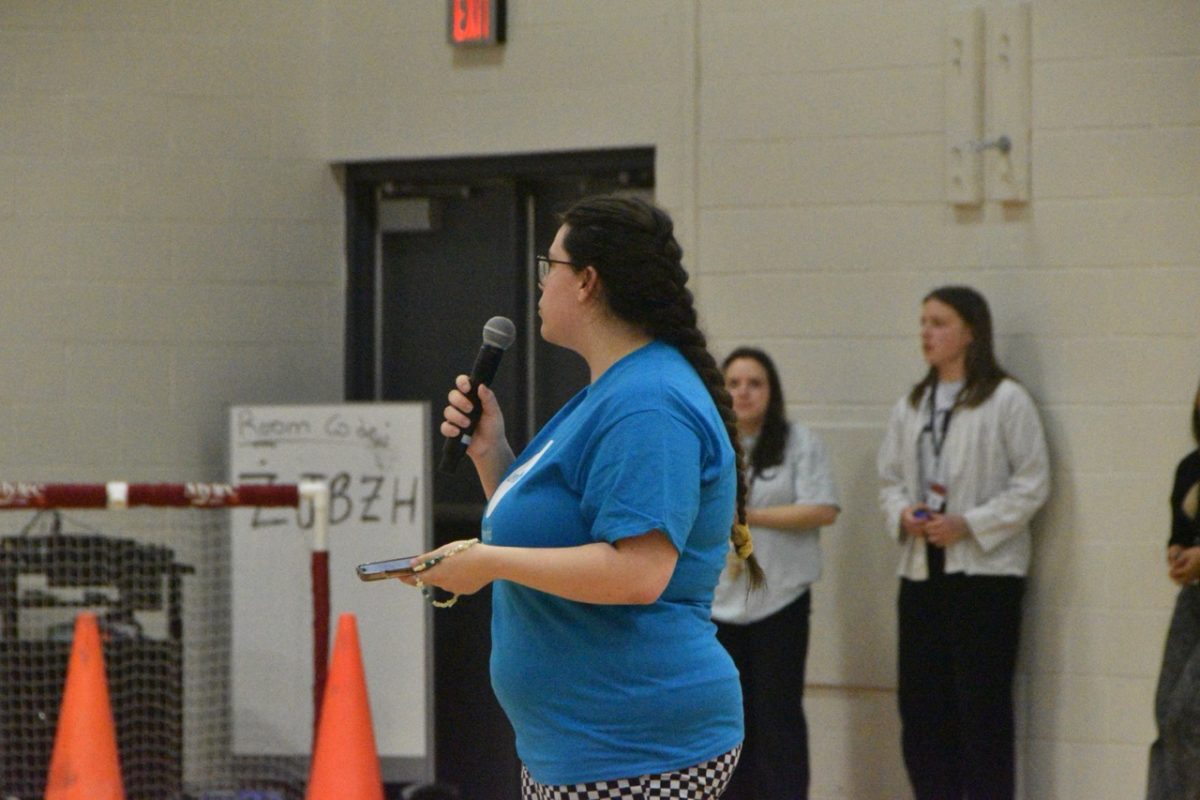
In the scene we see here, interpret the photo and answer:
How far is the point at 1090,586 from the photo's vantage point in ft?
14.2

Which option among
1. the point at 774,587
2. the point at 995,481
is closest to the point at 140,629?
the point at 774,587

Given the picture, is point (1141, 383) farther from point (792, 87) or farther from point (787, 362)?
point (792, 87)

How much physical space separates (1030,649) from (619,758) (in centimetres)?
294

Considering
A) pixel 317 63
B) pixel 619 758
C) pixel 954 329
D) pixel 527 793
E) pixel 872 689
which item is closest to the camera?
pixel 619 758

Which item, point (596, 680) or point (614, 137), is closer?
point (596, 680)

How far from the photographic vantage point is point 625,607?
1.77 m

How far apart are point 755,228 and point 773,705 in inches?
57.9

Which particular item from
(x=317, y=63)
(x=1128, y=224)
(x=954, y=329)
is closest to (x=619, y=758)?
(x=954, y=329)

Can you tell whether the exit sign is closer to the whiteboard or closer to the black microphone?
the whiteboard

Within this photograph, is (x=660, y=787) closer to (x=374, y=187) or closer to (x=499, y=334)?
(x=499, y=334)

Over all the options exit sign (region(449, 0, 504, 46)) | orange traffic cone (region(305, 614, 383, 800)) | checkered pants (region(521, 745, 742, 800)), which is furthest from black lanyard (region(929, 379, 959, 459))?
checkered pants (region(521, 745, 742, 800))

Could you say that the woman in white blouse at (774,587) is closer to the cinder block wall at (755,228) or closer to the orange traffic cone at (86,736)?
the cinder block wall at (755,228)

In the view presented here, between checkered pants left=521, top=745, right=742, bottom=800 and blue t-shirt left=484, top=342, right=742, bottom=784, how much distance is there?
0.01 meters

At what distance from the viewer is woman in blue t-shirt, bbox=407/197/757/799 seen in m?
1.70
